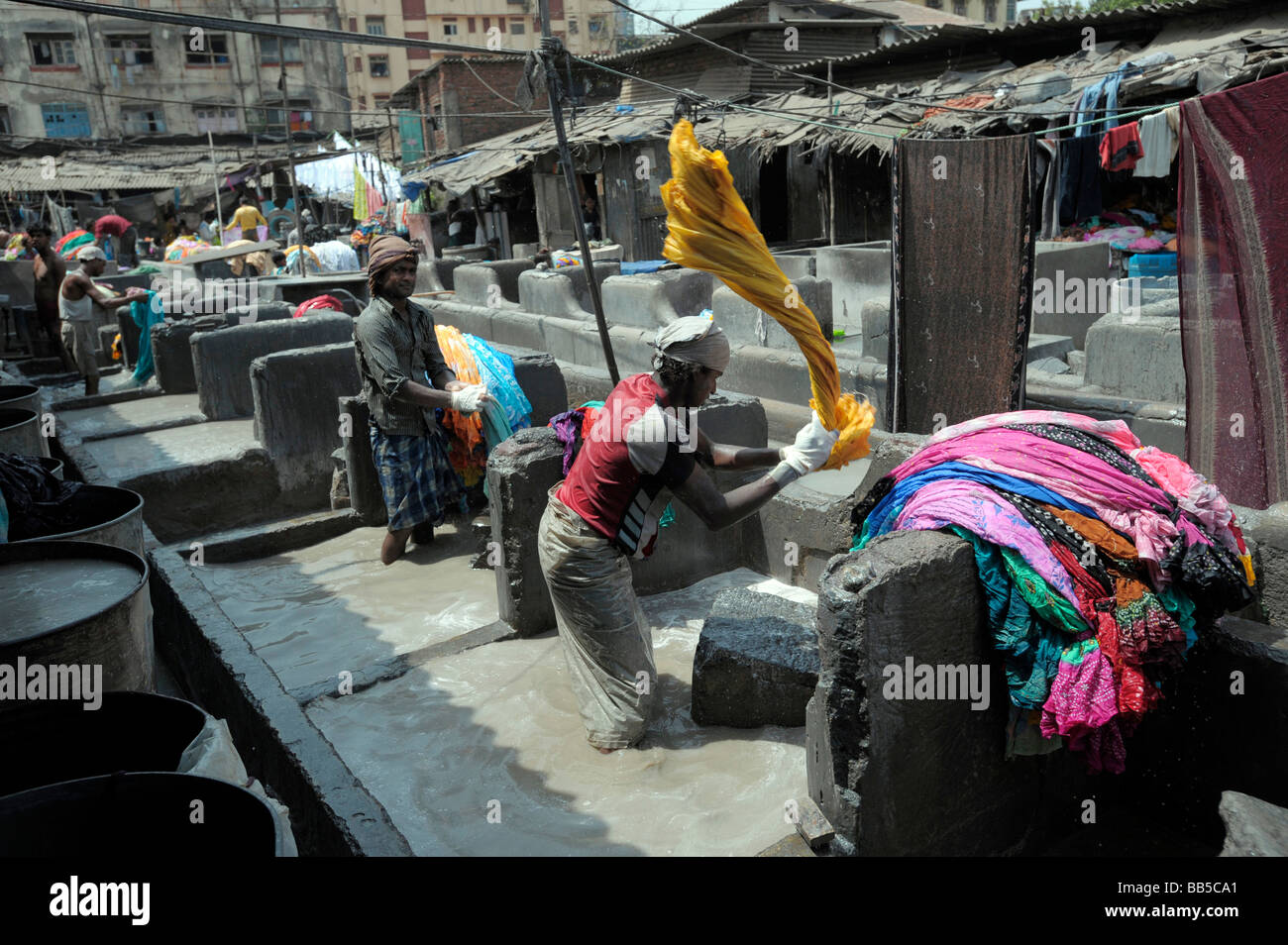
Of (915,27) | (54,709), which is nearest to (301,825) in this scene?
(54,709)

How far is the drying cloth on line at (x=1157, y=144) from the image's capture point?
9.24 meters

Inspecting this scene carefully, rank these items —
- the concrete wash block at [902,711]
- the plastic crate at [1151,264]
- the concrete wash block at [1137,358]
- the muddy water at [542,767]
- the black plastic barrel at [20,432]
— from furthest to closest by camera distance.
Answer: the plastic crate at [1151,264]
the concrete wash block at [1137,358]
the black plastic barrel at [20,432]
the muddy water at [542,767]
the concrete wash block at [902,711]

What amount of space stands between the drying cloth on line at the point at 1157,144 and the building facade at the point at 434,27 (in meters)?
34.9

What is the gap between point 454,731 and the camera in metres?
3.89

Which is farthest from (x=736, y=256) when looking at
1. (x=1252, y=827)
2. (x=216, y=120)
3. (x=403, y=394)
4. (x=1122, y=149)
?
(x=216, y=120)

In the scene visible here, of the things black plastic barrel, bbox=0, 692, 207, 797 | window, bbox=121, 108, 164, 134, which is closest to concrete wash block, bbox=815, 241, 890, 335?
black plastic barrel, bbox=0, 692, 207, 797

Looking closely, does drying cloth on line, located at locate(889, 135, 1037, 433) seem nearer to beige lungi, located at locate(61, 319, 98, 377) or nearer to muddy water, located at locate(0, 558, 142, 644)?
muddy water, located at locate(0, 558, 142, 644)

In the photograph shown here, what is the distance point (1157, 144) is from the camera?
9266 mm

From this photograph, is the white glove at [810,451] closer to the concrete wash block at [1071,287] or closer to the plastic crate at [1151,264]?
the concrete wash block at [1071,287]

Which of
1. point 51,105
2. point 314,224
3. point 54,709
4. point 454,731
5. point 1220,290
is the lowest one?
point 454,731

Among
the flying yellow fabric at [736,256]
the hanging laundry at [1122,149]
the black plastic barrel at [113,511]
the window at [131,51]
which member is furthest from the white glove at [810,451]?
the window at [131,51]

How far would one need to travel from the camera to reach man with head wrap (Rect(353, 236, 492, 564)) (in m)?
5.27
